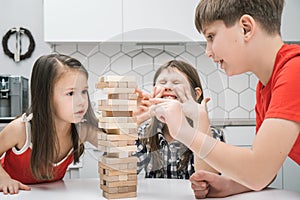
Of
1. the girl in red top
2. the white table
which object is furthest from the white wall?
the white table

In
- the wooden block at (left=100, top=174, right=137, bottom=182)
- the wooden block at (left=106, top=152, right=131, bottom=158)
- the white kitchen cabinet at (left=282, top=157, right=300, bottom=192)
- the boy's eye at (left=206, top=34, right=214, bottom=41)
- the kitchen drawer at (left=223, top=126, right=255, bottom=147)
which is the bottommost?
the white kitchen cabinet at (left=282, top=157, right=300, bottom=192)

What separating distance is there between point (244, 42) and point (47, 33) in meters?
1.78

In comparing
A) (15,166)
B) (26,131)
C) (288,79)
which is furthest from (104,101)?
(15,166)

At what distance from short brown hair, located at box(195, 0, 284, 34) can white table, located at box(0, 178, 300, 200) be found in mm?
398

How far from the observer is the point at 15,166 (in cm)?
151

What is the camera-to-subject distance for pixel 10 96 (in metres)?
2.52

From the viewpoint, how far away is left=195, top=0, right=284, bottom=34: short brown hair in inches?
38.7

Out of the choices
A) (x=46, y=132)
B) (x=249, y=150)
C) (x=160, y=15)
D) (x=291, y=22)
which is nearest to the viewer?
(x=249, y=150)

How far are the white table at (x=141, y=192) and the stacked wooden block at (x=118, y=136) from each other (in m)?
0.04

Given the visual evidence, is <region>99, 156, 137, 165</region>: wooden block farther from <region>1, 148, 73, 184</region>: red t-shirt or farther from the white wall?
the white wall

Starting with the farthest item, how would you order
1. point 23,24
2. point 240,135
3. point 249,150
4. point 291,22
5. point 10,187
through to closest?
point 23,24, point 291,22, point 240,135, point 10,187, point 249,150

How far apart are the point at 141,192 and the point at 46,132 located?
1.49 feet

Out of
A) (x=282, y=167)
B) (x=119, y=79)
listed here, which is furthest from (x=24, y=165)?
(x=282, y=167)

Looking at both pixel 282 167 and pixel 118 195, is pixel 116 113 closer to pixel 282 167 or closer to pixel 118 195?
pixel 118 195
